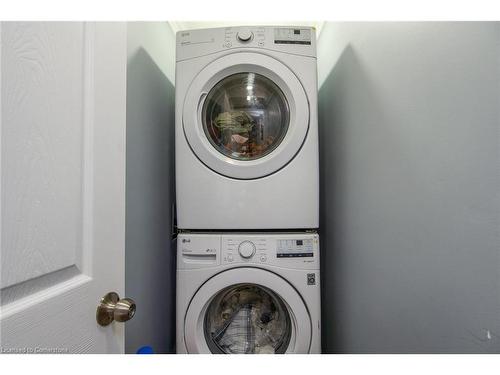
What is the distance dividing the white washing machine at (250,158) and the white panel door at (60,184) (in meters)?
0.49

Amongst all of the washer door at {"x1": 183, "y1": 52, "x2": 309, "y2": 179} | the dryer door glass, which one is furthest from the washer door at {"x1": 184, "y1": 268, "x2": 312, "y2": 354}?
the dryer door glass

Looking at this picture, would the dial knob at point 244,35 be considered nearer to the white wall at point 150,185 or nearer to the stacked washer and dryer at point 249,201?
the stacked washer and dryer at point 249,201

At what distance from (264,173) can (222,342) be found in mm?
806

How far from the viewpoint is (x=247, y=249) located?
108 centimetres

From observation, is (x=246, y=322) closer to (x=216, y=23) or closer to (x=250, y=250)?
(x=250, y=250)

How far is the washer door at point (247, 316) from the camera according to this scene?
1057 millimetres

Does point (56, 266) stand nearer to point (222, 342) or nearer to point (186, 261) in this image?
point (186, 261)

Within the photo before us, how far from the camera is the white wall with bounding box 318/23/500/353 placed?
0.51m

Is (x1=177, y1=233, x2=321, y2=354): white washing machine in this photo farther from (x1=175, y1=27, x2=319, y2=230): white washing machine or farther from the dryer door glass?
the dryer door glass

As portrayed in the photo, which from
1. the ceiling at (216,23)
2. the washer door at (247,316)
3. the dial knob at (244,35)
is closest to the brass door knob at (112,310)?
the washer door at (247,316)

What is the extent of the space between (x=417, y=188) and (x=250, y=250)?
2.16 feet

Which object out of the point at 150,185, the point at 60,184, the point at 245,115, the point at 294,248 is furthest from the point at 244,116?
the point at 60,184

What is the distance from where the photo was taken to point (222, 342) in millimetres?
1159

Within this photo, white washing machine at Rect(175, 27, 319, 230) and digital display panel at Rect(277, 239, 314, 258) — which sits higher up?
white washing machine at Rect(175, 27, 319, 230)
